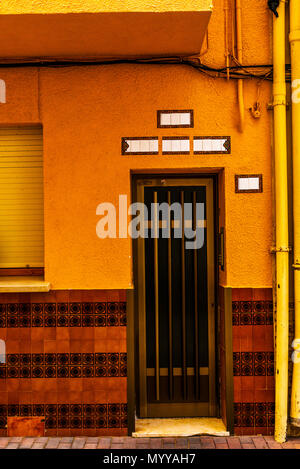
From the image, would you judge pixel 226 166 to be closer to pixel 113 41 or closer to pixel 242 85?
pixel 242 85

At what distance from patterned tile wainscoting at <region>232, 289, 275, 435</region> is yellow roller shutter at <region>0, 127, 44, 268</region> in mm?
2249

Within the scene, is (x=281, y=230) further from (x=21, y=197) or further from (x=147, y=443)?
(x=21, y=197)

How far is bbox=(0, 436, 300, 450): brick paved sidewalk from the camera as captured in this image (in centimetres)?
418

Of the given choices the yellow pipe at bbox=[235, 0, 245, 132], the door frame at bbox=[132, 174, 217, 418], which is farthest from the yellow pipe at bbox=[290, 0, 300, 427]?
the door frame at bbox=[132, 174, 217, 418]

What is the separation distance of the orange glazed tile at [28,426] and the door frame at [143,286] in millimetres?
1045

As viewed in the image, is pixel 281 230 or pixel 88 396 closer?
pixel 281 230

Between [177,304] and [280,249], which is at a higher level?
[280,249]

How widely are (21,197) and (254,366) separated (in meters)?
3.05

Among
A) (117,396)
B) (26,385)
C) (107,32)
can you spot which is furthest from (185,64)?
(26,385)

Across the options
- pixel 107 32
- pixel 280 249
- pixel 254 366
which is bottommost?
pixel 254 366

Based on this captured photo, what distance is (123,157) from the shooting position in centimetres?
445

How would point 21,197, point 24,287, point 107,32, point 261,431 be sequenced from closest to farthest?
point 107,32 < point 24,287 < point 261,431 < point 21,197

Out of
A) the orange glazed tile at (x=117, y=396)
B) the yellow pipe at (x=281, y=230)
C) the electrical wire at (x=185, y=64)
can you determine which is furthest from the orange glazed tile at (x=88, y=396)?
the electrical wire at (x=185, y=64)

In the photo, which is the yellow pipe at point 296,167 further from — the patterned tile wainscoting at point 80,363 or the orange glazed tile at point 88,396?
the orange glazed tile at point 88,396
